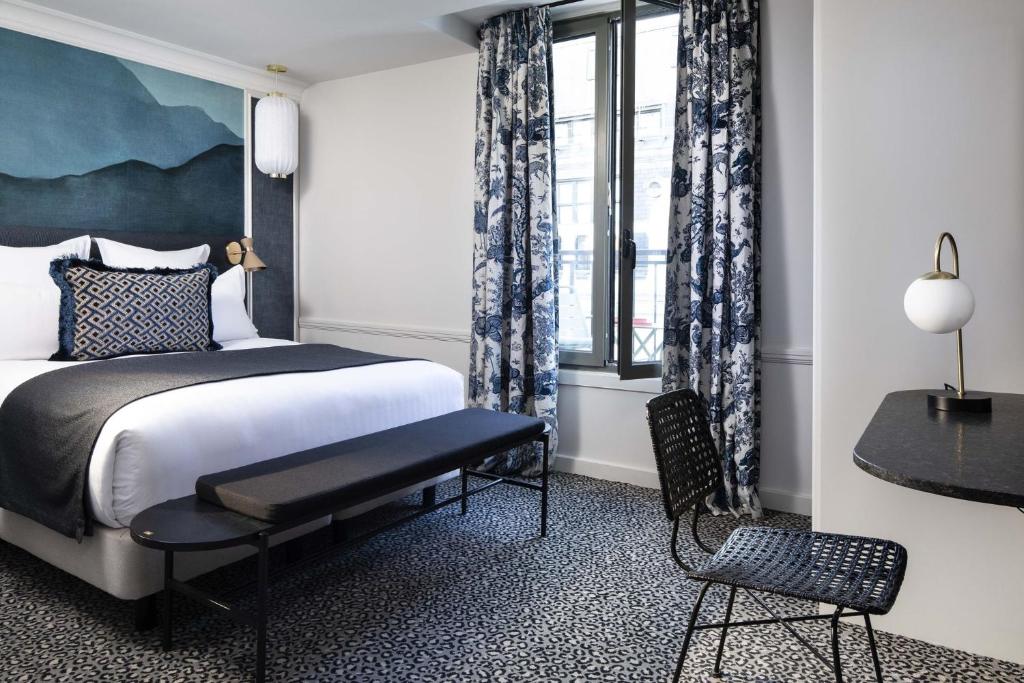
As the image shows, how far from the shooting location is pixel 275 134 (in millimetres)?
4449

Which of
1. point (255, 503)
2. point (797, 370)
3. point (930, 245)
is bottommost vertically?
point (255, 503)

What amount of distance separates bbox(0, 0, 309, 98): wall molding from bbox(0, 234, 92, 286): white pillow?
1.15 metres

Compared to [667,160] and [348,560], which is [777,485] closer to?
[667,160]

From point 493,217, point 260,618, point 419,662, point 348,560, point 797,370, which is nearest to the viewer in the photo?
point 260,618

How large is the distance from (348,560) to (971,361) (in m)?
2.21

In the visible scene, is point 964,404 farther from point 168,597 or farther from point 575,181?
point 575,181

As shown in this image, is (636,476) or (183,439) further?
(636,476)

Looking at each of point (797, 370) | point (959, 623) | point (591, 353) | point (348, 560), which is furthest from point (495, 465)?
point (959, 623)

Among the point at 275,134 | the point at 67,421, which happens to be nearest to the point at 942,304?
the point at 67,421

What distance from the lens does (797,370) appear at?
3.22 meters

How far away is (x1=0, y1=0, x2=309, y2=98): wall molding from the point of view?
354 centimetres

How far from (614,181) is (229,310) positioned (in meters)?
2.17

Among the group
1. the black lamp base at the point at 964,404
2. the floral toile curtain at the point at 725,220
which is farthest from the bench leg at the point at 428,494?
the black lamp base at the point at 964,404

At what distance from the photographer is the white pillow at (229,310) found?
374 centimetres
